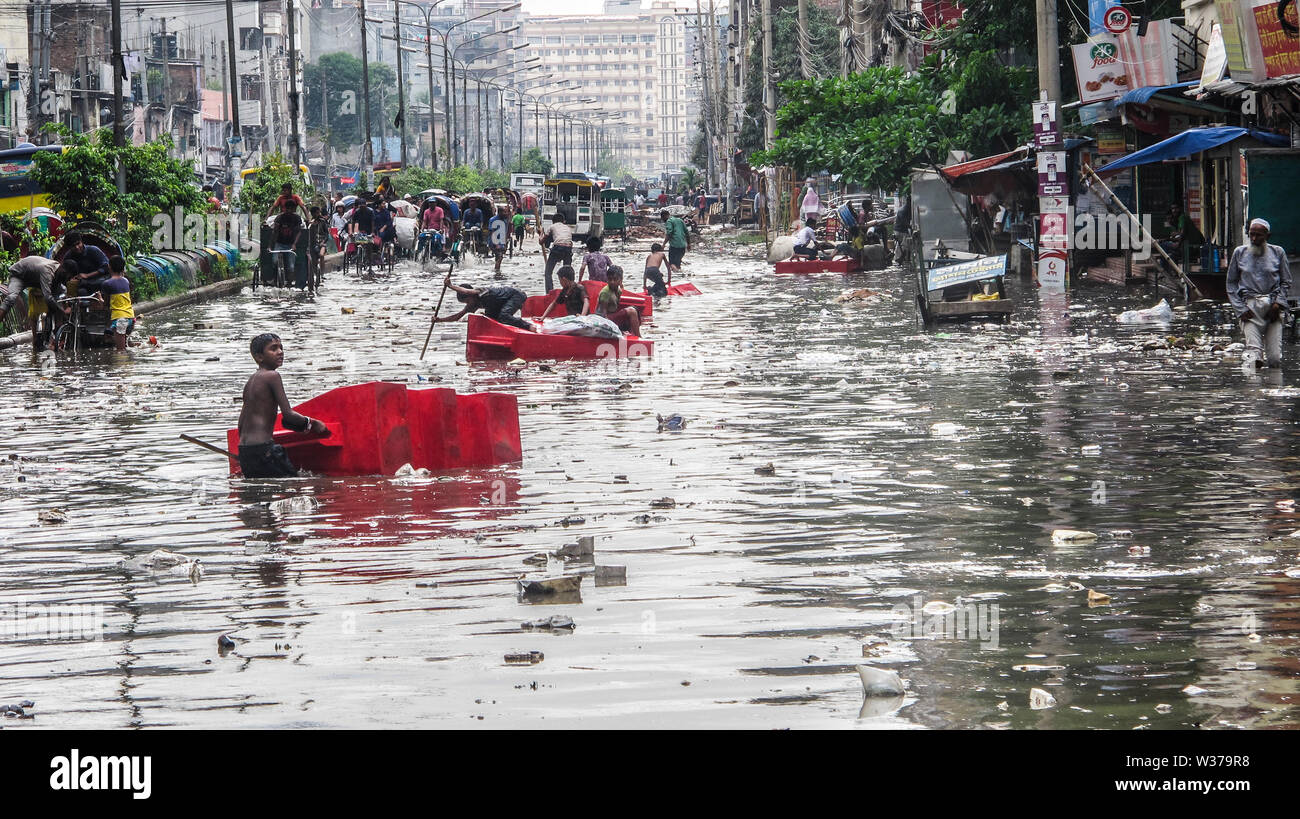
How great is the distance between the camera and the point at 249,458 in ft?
37.8

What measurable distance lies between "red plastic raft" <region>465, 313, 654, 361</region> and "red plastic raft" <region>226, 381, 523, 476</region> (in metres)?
7.93

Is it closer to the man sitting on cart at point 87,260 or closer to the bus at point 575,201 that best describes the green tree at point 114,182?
the man sitting on cart at point 87,260

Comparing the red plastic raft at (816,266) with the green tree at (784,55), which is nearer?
the red plastic raft at (816,266)

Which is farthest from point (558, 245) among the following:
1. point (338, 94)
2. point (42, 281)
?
point (338, 94)

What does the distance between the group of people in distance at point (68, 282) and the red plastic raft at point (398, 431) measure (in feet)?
34.1

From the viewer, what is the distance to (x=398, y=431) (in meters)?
11.7

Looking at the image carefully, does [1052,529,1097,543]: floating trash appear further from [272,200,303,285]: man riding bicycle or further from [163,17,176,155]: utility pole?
[163,17,176,155]: utility pole

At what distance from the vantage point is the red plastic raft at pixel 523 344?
2002 centimetres

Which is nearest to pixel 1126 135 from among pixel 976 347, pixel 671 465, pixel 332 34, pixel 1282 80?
pixel 1282 80

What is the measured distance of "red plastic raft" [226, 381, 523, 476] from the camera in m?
11.7

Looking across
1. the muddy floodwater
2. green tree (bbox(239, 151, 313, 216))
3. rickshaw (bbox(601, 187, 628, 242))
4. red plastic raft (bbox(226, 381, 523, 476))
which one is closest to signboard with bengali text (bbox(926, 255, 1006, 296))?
the muddy floodwater

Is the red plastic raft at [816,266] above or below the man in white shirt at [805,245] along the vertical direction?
below

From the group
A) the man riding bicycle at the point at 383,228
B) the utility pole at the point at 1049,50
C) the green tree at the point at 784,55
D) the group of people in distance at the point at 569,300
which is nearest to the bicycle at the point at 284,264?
the man riding bicycle at the point at 383,228
